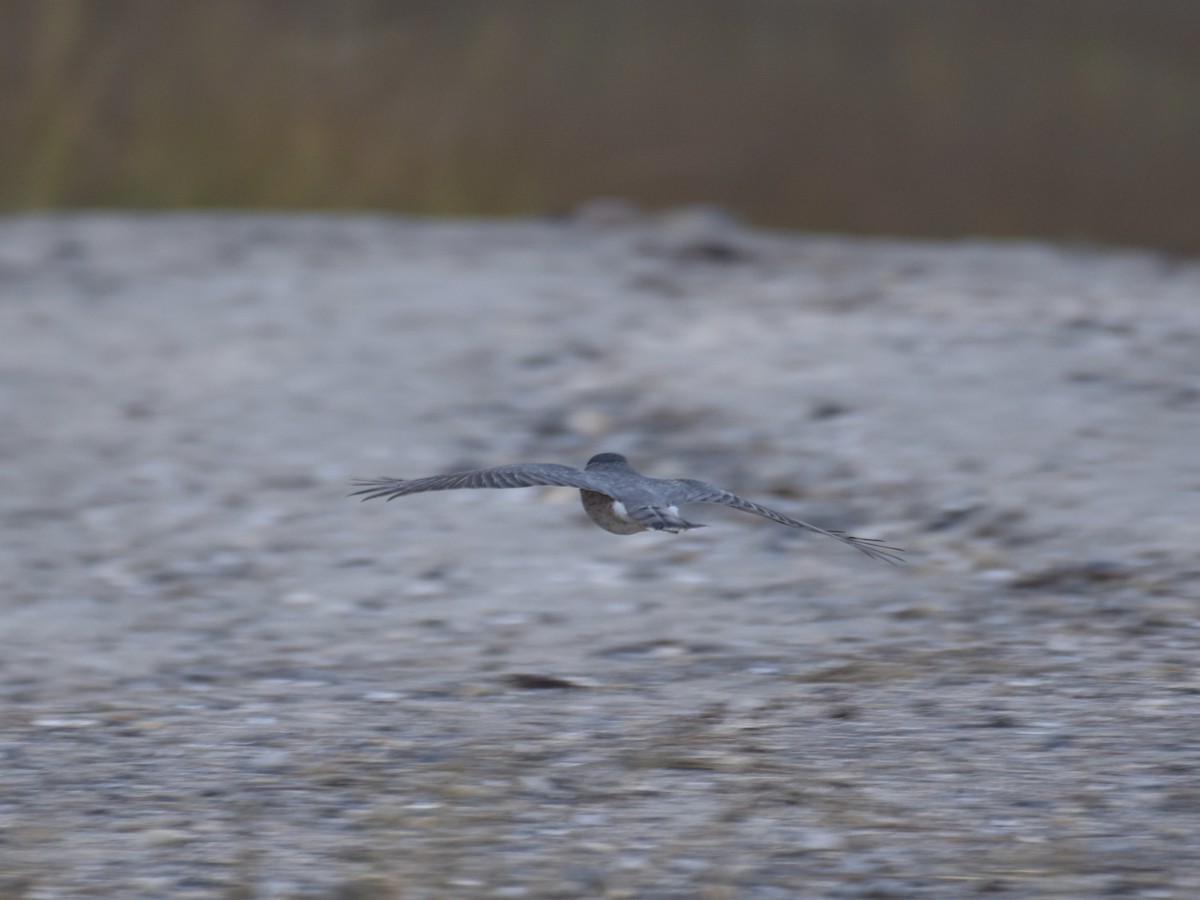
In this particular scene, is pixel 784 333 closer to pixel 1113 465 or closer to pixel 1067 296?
pixel 1067 296

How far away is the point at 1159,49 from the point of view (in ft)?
25.7

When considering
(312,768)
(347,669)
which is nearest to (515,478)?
(312,768)

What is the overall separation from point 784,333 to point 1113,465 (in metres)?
1.64

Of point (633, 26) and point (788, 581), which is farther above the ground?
point (633, 26)

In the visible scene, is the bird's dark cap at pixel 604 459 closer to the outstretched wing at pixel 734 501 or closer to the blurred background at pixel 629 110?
the outstretched wing at pixel 734 501

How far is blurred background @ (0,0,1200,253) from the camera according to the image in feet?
26.0

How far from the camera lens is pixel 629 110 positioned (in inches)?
320

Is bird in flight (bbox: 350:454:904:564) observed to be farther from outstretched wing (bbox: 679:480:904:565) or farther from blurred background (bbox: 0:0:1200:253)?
blurred background (bbox: 0:0:1200:253)

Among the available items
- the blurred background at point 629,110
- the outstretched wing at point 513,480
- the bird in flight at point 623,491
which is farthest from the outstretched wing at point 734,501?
the blurred background at point 629,110

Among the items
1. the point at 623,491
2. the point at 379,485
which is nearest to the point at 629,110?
the point at 379,485

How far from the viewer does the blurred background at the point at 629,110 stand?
7926 mm

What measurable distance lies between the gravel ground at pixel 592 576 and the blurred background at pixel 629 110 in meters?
0.73

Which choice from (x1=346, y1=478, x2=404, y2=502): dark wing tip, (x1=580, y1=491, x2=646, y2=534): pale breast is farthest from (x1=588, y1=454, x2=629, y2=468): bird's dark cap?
(x1=346, y1=478, x2=404, y2=502): dark wing tip

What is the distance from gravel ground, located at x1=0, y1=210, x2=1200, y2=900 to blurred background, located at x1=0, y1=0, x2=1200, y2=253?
2.39 ft
